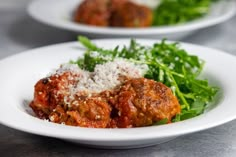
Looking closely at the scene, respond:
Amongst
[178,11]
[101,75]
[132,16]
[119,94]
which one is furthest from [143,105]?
[178,11]

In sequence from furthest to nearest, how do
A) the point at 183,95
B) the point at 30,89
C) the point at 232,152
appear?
1. the point at 30,89
2. the point at 183,95
3. the point at 232,152

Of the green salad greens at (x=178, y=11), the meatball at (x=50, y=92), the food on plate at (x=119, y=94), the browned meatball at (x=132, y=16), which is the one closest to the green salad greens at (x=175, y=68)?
the food on plate at (x=119, y=94)

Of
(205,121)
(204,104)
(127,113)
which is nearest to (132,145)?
(127,113)

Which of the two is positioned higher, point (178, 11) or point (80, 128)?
point (80, 128)

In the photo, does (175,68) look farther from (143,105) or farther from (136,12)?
(136,12)

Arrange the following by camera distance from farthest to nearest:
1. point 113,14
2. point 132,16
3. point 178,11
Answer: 1. point 178,11
2. point 113,14
3. point 132,16

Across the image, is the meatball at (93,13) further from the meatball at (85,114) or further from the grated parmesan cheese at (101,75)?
the meatball at (85,114)

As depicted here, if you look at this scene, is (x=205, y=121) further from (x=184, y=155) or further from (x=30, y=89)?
(x=30, y=89)
